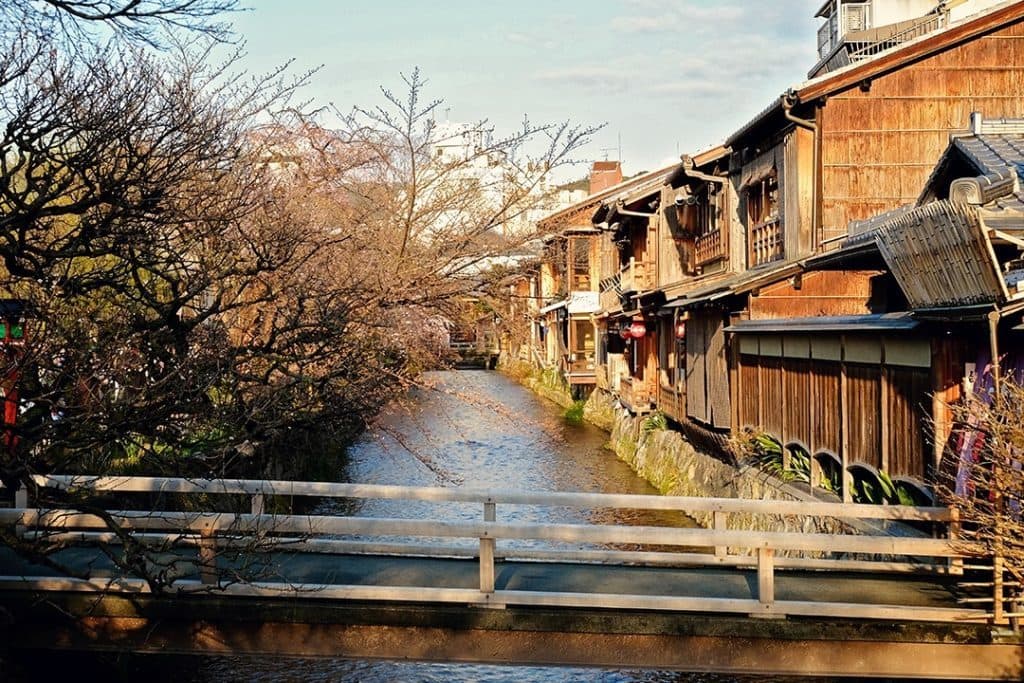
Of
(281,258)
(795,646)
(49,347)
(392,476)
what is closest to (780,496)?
(795,646)

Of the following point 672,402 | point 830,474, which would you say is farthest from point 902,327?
point 672,402

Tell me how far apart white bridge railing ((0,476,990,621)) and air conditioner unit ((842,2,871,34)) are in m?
35.3

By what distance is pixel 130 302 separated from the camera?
1143 centimetres

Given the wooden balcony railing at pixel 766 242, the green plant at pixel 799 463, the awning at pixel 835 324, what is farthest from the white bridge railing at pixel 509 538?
the wooden balcony railing at pixel 766 242

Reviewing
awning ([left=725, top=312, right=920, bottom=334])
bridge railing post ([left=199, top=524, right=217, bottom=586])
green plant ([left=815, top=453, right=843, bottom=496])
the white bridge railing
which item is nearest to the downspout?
awning ([left=725, top=312, right=920, bottom=334])

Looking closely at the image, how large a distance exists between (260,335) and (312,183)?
9.44 ft

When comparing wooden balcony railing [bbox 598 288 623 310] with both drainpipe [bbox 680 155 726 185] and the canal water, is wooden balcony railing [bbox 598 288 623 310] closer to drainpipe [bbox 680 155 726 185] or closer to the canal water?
the canal water

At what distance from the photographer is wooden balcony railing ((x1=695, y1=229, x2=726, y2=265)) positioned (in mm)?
21516

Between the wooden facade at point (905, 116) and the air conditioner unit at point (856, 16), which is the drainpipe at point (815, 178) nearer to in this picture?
the wooden facade at point (905, 116)

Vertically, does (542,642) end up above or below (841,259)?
below

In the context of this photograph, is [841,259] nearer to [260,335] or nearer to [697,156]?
[260,335]

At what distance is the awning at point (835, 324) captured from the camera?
9789 millimetres

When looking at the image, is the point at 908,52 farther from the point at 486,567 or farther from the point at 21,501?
the point at 21,501

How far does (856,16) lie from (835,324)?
32548mm
